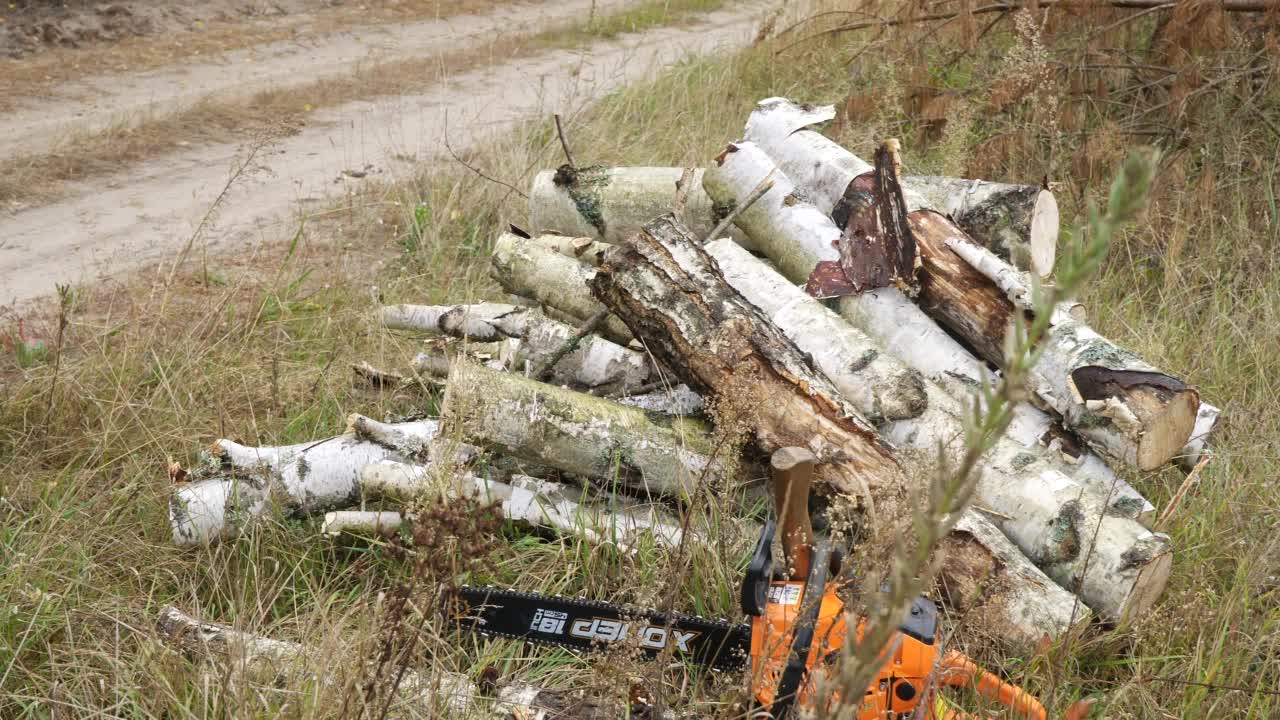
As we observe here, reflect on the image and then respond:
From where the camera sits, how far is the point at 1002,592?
9.16ft

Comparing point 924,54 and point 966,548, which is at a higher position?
point 924,54

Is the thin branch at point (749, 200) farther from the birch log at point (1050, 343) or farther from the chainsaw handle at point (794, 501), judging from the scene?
the chainsaw handle at point (794, 501)

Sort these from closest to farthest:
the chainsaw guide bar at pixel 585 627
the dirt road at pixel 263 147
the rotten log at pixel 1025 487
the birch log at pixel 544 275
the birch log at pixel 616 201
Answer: the chainsaw guide bar at pixel 585 627, the rotten log at pixel 1025 487, the birch log at pixel 544 275, the birch log at pixel 616 201, the dirt road at pixel 263 147

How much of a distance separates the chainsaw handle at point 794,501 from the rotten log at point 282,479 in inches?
57.1

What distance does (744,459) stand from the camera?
3141 millimetres

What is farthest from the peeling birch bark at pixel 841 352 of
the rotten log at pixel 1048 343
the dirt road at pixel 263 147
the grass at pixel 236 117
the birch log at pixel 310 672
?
the grass at pixel 236 117

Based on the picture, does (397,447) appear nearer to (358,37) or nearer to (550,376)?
(550,376)

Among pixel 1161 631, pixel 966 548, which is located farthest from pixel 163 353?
pixel 1161 631

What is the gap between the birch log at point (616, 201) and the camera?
171 inches

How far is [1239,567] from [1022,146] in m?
3.09

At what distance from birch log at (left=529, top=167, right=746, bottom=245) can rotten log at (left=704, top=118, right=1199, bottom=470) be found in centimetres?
17

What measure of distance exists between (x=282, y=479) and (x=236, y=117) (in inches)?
221

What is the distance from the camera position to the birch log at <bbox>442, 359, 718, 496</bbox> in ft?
10.1

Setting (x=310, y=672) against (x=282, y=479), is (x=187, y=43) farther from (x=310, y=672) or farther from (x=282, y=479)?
(x=310, y=672)
